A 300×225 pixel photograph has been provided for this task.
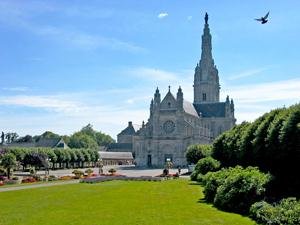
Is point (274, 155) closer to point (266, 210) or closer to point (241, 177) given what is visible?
point (241, 177)

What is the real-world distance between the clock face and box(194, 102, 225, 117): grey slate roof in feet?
53.1

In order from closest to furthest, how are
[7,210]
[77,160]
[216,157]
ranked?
[7,210], [216,157], [77,160]

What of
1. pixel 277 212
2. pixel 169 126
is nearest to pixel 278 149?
pixel 277 212

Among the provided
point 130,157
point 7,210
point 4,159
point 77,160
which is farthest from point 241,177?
point 130,157

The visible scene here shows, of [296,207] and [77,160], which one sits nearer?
[296,207]

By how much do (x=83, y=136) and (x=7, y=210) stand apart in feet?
454

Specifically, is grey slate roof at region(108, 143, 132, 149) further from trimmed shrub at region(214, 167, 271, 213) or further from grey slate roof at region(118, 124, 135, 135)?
trimmed shrub at region(214, 167, 271, 213)

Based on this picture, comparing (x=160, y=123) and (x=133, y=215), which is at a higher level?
(x=160, y=123)

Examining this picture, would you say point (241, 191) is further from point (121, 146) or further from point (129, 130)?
point (129, 130)

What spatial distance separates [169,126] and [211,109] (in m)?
19.5

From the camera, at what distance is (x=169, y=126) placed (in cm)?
10538

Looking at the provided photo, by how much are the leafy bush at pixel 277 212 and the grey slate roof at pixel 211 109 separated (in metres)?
100

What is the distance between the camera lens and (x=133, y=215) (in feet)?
62.5

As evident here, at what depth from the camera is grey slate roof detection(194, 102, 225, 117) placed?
118875mm
